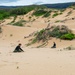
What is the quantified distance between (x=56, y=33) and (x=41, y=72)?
1740cm

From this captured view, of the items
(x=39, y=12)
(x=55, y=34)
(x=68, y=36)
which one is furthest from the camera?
(x=39, y=12)

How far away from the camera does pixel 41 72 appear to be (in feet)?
37.3

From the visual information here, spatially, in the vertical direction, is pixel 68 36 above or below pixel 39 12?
above

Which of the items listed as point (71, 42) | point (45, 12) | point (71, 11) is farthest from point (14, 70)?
point (45, 12)

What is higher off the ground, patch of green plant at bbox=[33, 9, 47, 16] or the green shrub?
the green shrub

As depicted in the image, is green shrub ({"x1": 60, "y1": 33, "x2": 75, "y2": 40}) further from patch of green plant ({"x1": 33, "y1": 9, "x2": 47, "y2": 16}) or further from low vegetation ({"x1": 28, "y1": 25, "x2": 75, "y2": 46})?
patch of green plant ({"x1": 33, "y1": 9, "x2": 47, "y2": 16})

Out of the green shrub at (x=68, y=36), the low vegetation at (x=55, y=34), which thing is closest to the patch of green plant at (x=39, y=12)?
the low vegetation at (x=55, y=34)

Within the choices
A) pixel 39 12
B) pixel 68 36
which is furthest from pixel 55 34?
pixel 39 12

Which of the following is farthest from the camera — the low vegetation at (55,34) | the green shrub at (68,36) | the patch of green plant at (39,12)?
the patch of green plant at (39,12)

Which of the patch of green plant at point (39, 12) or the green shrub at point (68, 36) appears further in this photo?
the patch of green plant at point (39, 12)

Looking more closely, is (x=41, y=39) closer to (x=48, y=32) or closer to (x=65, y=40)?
(x=48, y=32)

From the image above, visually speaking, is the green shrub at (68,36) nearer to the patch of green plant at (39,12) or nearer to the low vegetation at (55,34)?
the low vegetation at (55,34)

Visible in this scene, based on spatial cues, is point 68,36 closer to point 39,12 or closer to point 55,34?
point 55,34

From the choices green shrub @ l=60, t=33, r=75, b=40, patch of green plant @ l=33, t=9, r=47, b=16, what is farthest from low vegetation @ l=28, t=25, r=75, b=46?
patch of green plant @ l=33, t=9, r=47, b=16
